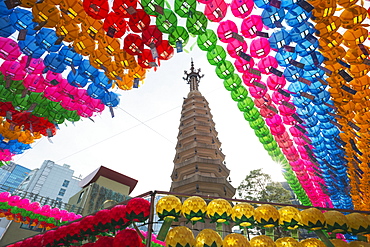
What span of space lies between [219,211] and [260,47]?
4.23 meters

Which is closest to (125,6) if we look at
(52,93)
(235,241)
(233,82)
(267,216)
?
(52,93)

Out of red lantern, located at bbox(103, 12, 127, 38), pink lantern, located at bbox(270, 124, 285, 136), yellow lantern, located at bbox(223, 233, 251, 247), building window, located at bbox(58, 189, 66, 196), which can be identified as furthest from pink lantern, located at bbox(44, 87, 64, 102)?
building window, located at bbox(58, 189, 66, 196)

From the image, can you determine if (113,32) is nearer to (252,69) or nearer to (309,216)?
(252,69)

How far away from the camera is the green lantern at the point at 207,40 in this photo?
243 inches

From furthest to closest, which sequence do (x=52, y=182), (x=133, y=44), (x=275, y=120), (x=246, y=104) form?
1. (x=52, y=182)
2. (x=275, y=120)
3. (x=246, y=104)
4. (x=133, y=44)

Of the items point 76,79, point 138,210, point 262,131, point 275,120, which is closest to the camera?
point 138,210

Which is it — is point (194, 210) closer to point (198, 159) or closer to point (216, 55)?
point (216, 55)

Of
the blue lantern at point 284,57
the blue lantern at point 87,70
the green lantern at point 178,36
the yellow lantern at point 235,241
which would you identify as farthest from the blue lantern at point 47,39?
the yellow lantern at point 235,241

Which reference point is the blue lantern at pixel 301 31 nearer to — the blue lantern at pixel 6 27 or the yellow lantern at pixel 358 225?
the yellow lantern at pixel 358 225

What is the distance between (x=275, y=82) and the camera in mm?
6793

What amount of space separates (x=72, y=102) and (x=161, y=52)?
377 cm

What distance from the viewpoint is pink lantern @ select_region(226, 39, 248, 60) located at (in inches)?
231

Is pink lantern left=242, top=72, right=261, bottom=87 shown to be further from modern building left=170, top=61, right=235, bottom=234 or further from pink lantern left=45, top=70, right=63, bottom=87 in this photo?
modern building left=170, top=61, right=235, bottom=234

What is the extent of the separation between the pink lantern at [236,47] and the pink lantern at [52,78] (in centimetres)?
517
